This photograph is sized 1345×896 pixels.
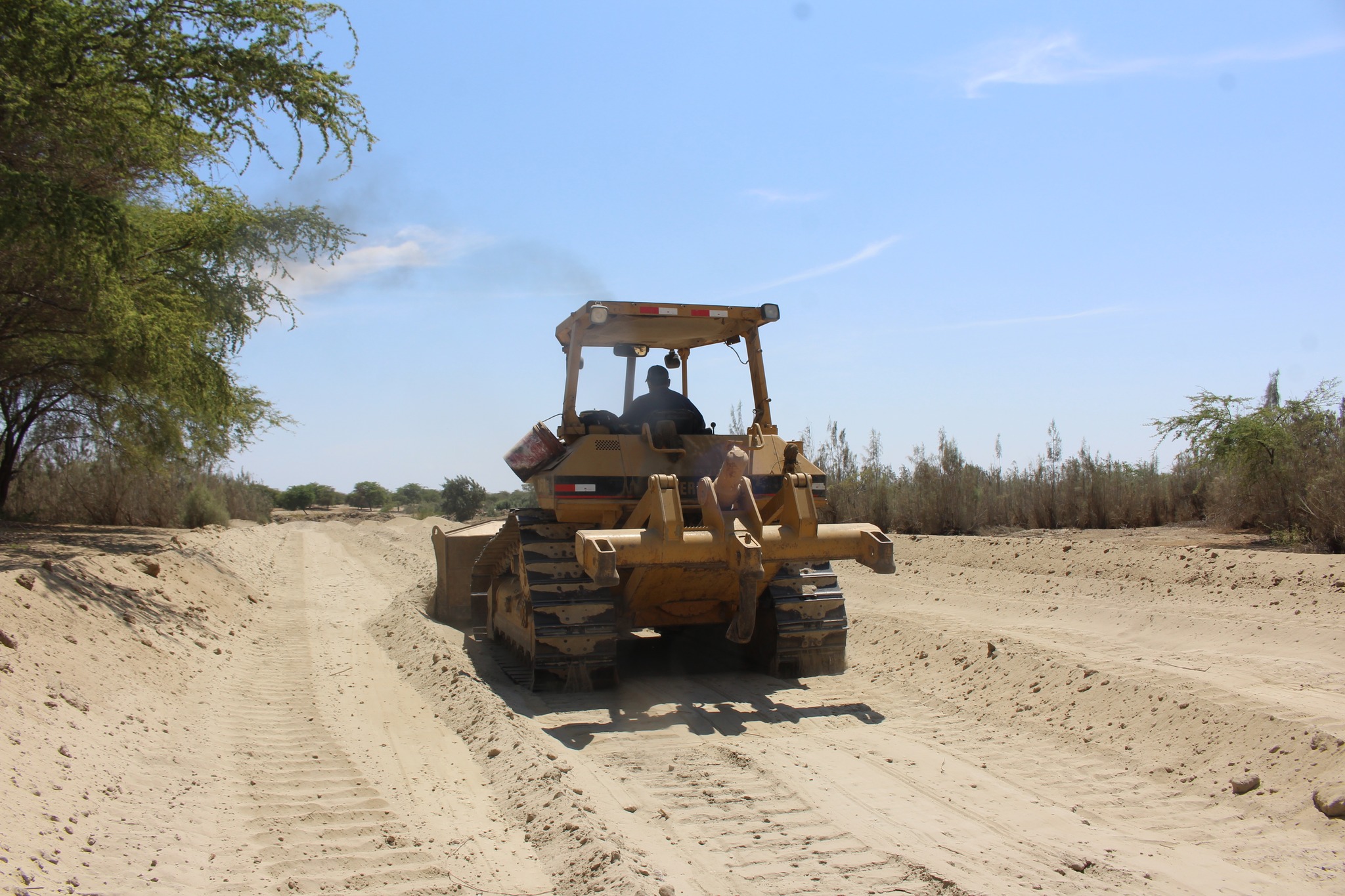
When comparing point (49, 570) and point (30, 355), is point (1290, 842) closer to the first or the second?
point (49, 570)

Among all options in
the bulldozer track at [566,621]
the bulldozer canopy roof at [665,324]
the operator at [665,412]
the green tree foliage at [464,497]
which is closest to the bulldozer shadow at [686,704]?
the bulldozer track at [566,621]

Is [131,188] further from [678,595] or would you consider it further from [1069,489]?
[1069,489]

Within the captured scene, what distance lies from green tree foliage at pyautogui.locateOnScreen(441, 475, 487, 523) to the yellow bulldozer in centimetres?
2592

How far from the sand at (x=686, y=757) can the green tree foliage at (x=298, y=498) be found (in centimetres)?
5116

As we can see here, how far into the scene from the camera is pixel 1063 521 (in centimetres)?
1609

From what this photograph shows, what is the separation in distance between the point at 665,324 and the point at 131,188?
8.20 m

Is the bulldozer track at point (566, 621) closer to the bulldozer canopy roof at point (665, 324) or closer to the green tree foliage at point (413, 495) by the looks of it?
the bulldozer canopy roof at point (665, 324)

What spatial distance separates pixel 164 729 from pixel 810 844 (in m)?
3.95

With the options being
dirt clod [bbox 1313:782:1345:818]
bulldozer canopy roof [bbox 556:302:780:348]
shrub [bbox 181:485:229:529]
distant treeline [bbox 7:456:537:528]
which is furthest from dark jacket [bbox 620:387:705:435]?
shrub [bbox 181:485:229:529]

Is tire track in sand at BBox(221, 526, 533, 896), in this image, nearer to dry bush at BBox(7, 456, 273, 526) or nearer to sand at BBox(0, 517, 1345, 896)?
sand at BBox(0, 517, 1345, 896)

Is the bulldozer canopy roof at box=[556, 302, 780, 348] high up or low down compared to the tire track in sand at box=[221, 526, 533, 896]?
up

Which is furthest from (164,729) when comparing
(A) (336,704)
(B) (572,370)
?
(B) (572,370)

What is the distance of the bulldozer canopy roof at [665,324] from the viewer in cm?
726

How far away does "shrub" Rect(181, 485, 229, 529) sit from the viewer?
23.0 meters
